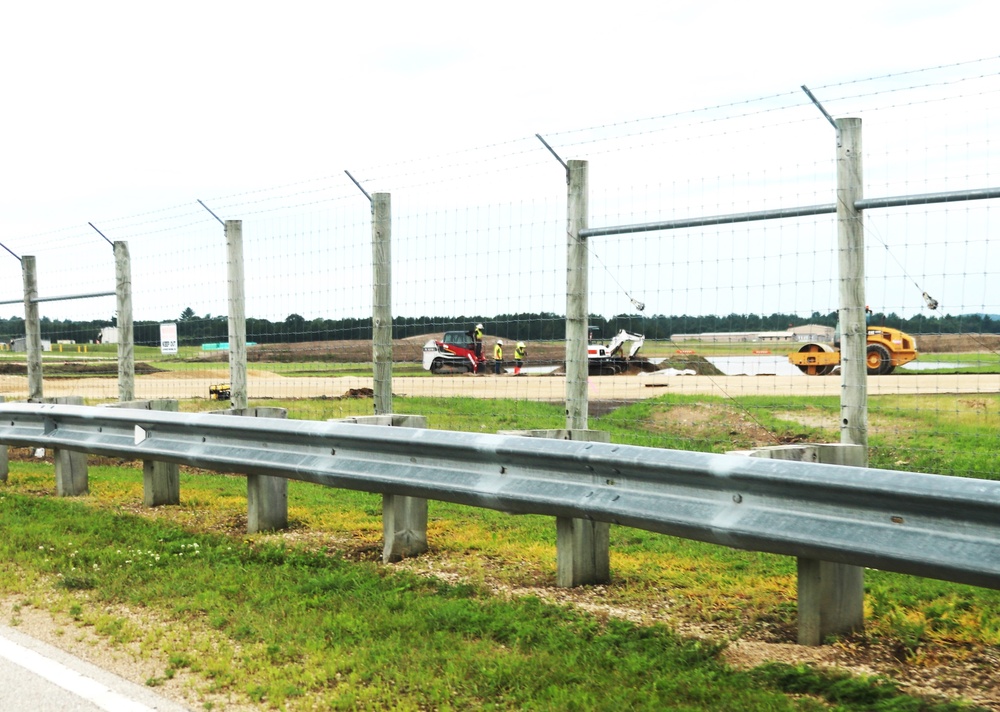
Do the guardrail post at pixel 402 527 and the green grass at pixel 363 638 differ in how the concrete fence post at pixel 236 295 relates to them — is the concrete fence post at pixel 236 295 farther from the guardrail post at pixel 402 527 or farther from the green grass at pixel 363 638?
the guardrail post at pixel 402 527

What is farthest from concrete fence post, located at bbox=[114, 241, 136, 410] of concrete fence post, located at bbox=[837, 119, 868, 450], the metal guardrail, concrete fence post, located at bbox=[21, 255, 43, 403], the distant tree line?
concrete fence post, located at bbox=[837, 119, 868, 450]

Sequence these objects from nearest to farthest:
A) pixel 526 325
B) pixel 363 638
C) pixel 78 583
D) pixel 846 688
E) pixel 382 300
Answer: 1. pixel 846 688
2. pixel 363 638
3. pixel 78 583
4. pixel 526 325
5. pixel 382 300

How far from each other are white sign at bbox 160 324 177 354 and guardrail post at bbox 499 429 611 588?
6.78 m

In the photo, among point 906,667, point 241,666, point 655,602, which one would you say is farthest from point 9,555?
point 906,667

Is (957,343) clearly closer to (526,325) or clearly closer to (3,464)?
(526,325)

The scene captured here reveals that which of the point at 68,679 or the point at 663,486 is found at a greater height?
the point at 663,486

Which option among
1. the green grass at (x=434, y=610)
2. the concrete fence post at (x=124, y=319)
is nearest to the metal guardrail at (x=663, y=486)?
the green grass at (x=434, y=610)

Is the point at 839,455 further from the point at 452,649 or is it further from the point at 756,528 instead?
the point at 452,649

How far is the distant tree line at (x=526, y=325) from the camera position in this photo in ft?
19.5

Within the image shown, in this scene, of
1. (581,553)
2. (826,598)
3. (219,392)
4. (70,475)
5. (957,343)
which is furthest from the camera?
(219,392)

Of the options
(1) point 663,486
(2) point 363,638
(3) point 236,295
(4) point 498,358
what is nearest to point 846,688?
(1) point 663,486

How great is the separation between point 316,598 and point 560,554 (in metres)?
1.47

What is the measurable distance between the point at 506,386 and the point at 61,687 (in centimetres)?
1909

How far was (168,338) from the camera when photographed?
12.0 m
